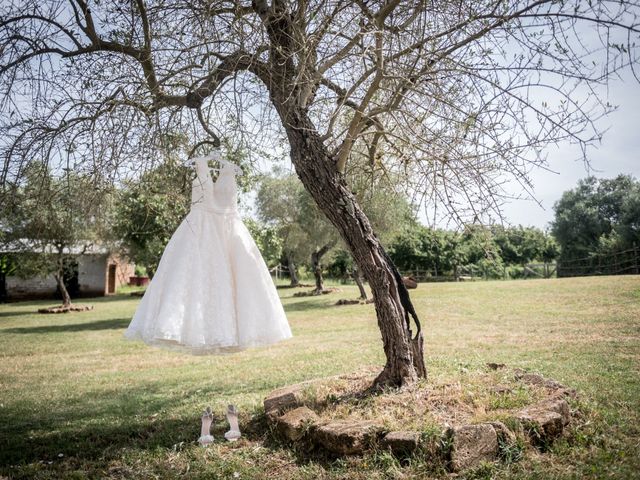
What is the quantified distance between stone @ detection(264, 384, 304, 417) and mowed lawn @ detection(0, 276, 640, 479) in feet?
0.81

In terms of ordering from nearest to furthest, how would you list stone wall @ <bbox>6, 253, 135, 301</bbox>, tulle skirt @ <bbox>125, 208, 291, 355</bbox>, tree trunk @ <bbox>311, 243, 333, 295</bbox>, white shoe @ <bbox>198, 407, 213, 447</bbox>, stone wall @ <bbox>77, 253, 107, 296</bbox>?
1. tulle skirt @ <bbox>125, 208, 291, 355</bbox>
2. white shoe @ <bbox>198, 407, 213, 447</bbox>
3. tree trunk @ <bbox>311, 243, 333, 295</bbox>
4. stone wall @ <bbox>6, 253, 135, 301</bbox>
5. stone wall @ <bbox>77, 253, 107, 296</bbox>

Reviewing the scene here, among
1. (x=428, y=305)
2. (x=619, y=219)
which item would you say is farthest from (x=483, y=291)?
(x=619, y=219)

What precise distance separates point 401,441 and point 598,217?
33.4m

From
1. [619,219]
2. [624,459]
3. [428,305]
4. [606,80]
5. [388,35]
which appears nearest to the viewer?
[624,459]

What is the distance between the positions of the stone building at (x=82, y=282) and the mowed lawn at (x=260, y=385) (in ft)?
55.6

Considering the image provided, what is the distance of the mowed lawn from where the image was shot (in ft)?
12.9

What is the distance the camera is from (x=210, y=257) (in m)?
4.81

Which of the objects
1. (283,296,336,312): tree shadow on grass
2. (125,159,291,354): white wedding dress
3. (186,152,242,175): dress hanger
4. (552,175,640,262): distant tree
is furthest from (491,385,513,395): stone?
(552,175,640,262): distant tree

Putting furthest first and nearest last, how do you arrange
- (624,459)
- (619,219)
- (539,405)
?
(619,219) → (539,405) → (624,459)

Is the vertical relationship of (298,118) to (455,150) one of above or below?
above

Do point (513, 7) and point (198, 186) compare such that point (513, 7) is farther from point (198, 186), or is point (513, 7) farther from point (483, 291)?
point (483, 291)

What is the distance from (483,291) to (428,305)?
4.44 metres

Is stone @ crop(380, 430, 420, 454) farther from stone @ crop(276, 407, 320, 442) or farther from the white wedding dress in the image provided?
the white wedding dress

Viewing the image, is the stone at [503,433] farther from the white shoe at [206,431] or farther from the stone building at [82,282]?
the stone building at [82,282]
